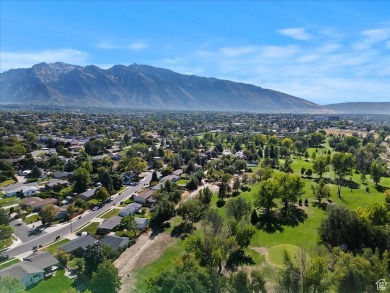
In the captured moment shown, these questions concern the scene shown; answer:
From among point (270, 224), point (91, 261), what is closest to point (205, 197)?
point (270, 224)

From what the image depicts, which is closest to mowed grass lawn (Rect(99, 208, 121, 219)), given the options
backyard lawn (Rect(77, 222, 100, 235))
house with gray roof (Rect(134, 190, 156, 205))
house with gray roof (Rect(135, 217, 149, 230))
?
backyard lawn (Rect(77, 222, 100, 235))

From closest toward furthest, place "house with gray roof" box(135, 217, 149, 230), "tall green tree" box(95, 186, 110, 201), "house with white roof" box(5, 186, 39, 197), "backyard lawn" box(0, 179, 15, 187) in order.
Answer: "house with gray roof" box(135, 217, 149, 230) → "tall green tree" box(95, 186, 110, 201) → "house with white roof" box(5, 186, 39, 197) → "backyard lawn" box(0, 179, 15, 187)

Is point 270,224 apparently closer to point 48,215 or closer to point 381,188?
point 381,188

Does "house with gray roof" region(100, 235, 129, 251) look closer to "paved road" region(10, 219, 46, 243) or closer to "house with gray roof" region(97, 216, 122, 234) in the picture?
"house with gray roof" region(97, 216, 122, 234)

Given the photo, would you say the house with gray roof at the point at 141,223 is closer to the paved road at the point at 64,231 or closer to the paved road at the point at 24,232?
the paved road at the point at 64,231

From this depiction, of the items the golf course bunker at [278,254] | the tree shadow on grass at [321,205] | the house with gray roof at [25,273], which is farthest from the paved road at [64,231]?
the tree shadow on grass at [321,205]

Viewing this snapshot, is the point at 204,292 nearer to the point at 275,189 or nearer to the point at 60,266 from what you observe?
the point at 60,266

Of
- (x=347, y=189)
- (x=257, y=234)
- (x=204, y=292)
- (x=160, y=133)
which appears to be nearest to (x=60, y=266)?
(x=204, y=292)
